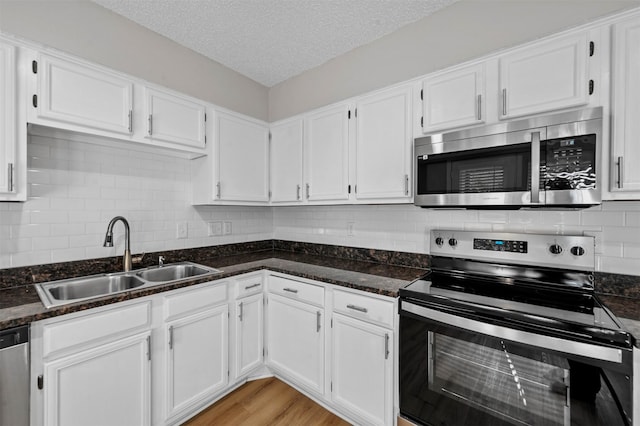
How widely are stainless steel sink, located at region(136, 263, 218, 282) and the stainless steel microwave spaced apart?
64.9 inches

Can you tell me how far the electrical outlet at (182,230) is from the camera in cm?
237

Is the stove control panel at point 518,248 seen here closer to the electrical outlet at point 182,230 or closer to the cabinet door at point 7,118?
the electrical outlet at point 182,230

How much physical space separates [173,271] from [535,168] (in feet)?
8.11

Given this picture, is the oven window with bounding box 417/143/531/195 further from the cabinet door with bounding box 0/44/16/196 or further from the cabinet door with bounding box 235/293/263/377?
the cabinet door with bounding box 0/44/16/196

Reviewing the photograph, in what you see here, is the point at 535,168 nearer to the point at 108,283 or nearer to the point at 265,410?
the point at 265,410

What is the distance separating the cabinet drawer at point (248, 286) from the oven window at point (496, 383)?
116cm

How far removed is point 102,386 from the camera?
1.43 m

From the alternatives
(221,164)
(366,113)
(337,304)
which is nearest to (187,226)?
(221,164)

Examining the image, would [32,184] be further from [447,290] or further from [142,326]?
[447,290]

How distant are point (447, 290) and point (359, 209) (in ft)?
3.66

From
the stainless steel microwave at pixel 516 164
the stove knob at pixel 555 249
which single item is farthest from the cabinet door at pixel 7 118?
the stove knob at pixel 555 249

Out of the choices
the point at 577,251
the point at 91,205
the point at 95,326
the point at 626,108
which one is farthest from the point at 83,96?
the point at 577,251

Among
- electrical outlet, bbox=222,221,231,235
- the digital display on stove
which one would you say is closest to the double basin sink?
electrical outlet, bbox=222,221,231,235

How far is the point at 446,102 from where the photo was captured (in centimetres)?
172
